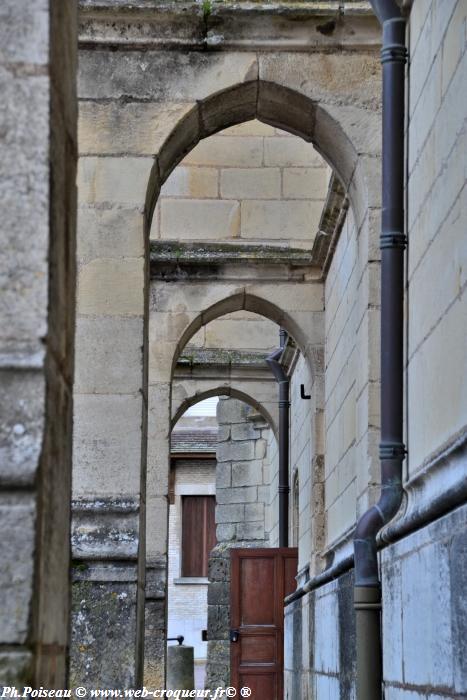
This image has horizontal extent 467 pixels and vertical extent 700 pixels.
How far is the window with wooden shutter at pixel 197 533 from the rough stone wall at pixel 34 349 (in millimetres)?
22996

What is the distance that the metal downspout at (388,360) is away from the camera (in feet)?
16.9

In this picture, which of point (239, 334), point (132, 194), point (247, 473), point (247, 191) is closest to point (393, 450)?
point (132, 194)

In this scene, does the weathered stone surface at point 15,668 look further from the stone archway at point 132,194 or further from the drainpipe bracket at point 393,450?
the stone archway at point 132,194

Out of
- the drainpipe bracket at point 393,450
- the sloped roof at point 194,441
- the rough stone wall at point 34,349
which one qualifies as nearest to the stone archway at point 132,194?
the drainpipe bracket at point 393,450

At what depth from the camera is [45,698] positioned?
7.68 feet

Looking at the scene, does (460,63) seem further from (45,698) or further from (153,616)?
(153,616)

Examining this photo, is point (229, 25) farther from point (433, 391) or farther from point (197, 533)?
point (197, 533)

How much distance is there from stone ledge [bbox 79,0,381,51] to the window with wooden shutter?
1929cm

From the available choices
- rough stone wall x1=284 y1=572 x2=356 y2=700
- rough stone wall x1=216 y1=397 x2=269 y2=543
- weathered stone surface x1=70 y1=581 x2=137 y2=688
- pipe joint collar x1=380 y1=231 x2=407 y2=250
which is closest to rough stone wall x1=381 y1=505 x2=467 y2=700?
pipe joint collar x1=380 y1=231 x2=407 y2=250

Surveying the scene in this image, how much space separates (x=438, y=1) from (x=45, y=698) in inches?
122

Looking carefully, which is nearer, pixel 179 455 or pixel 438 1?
pixel 438 1

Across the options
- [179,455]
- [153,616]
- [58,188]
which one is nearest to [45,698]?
[58,188]

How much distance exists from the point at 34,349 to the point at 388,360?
2.99 metres

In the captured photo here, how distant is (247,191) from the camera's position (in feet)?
36.3
